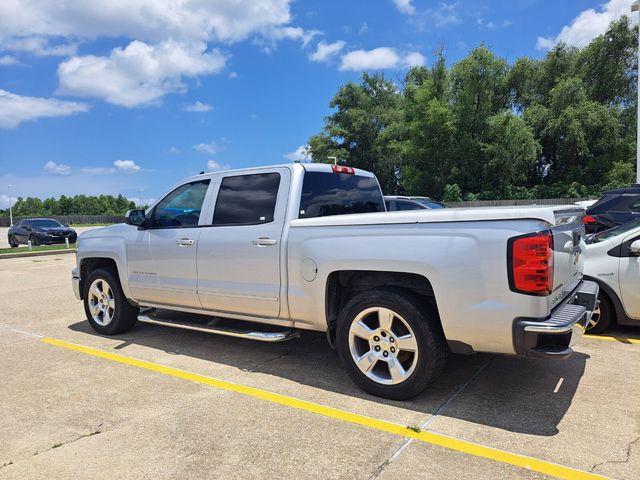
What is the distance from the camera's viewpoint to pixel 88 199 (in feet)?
476

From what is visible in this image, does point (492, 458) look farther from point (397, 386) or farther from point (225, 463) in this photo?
point (225, 463)

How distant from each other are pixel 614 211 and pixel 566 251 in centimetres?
610

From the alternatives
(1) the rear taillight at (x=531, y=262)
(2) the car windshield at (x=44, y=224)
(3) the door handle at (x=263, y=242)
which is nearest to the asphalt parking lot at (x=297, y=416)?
(1) the rear taillight at (x=531, y=262)

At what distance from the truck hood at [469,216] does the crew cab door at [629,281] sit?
150 cm

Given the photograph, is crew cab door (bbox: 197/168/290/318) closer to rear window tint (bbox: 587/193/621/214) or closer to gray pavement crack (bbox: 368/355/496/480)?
gray pavement crack (bbox: 368/355/496/480)

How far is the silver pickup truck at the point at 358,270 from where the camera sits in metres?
3.28

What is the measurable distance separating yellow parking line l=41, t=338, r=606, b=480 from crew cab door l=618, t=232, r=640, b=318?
3.12m

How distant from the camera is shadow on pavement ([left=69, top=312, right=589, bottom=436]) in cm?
361

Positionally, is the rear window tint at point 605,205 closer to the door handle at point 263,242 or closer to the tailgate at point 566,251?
the tailgate at point 566,251

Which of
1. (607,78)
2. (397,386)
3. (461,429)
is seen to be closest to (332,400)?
(397,386)

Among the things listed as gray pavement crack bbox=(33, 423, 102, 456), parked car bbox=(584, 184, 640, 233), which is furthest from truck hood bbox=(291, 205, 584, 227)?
parked car bbox=(584, 184, 640, 233)

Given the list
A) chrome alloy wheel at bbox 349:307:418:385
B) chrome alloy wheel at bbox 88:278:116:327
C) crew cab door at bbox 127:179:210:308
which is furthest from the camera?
chrome alloy wheel at bbox 88:278:116:327

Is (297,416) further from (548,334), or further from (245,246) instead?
(548,334)

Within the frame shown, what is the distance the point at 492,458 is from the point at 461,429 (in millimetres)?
397
